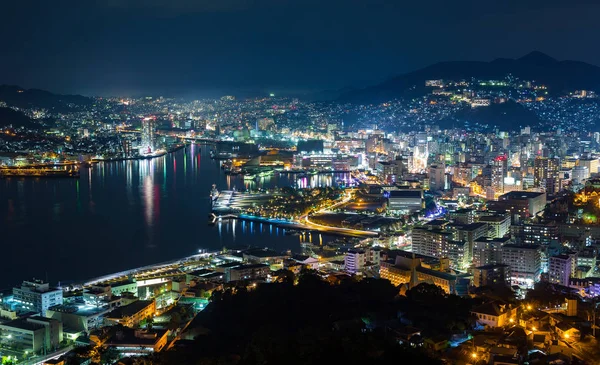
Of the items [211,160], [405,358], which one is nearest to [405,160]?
[211,160]

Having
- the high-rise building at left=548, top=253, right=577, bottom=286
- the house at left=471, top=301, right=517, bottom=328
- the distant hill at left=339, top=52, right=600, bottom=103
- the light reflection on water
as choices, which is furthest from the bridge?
the distant hill at left=339, top=52, right=600, bottom=103

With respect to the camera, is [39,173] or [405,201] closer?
[405,201]

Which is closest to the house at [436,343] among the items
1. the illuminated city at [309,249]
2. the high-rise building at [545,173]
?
the illuminated city at [309,249]

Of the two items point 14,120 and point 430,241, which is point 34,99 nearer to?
point 14,120

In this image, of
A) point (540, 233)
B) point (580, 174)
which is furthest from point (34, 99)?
point (540, 233)

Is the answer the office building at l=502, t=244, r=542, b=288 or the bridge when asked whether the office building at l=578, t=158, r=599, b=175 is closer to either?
the bridge

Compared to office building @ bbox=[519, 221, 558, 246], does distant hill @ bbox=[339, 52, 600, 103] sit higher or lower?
higher
